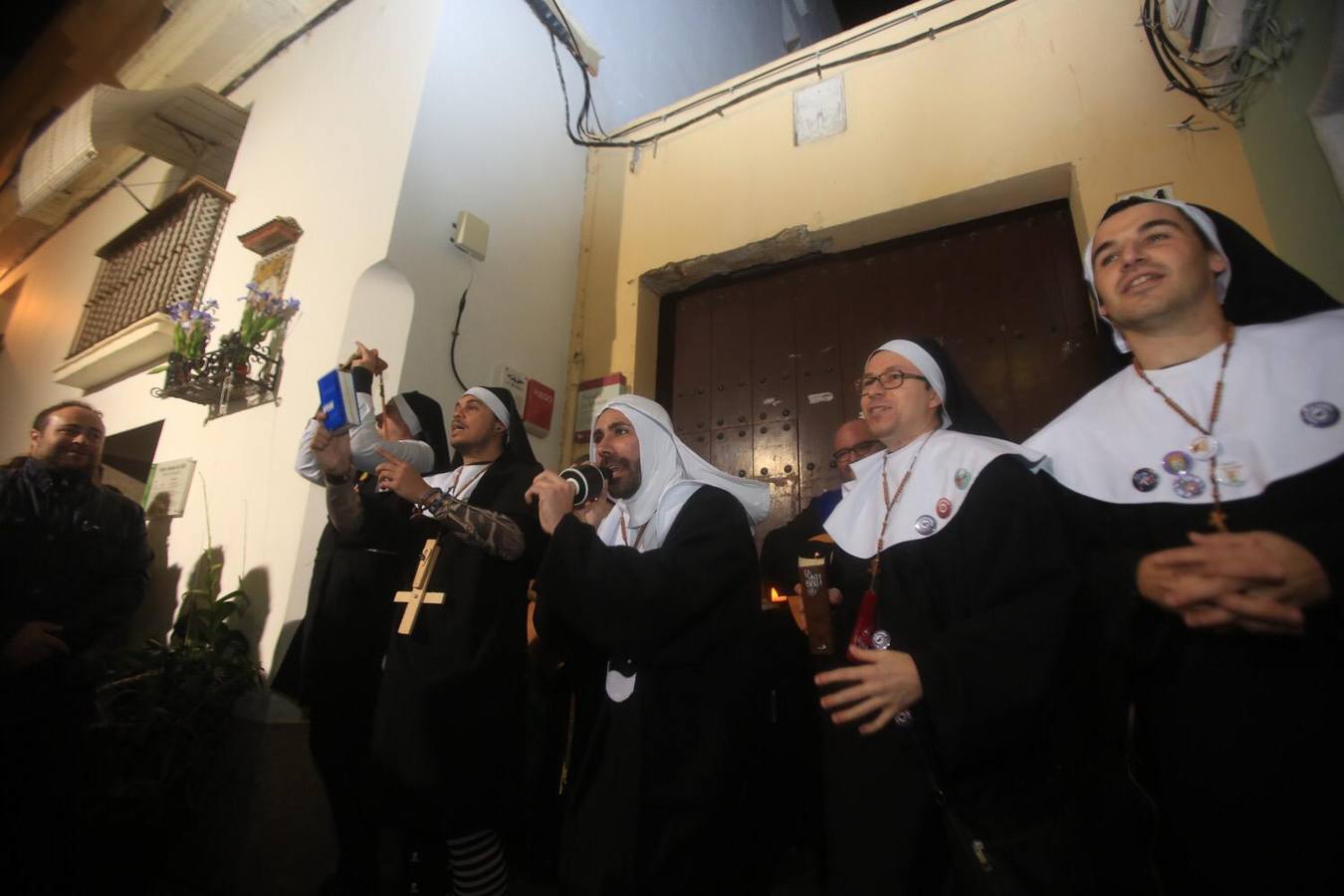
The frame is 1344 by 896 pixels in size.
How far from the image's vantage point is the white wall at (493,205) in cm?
350

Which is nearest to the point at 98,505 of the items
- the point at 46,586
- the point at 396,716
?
the point at 46,586

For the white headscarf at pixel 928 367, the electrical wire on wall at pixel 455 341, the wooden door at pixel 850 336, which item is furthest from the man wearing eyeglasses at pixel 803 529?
the electrical wire on wall at pixel 455 341

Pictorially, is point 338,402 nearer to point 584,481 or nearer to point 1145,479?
point 584,481

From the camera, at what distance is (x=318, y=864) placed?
2539mm

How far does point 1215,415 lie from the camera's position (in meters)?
1.36

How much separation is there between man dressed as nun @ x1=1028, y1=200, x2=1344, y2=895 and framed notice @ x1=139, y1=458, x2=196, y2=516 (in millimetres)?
4728

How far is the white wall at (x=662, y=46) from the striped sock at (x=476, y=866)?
5.21 m

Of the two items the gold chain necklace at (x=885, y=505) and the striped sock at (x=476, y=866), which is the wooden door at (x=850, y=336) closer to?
the gold chain necklace at (x=885, y=505)

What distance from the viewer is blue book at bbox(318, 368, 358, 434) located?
2.46 meters

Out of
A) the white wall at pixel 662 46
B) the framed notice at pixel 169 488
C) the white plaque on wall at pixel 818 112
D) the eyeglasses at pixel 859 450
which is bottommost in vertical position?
the framed notice at pixel 169 488

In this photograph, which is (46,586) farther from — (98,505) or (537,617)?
(537,617)

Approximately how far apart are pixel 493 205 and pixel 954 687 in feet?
13.1

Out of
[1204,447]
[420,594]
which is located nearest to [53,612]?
[420,594]

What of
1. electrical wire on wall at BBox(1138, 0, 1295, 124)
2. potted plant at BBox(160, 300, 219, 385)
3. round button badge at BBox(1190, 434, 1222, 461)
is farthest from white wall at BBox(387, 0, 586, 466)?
electrical wire on wall at BBox(1138, 0, 1295, 124)
